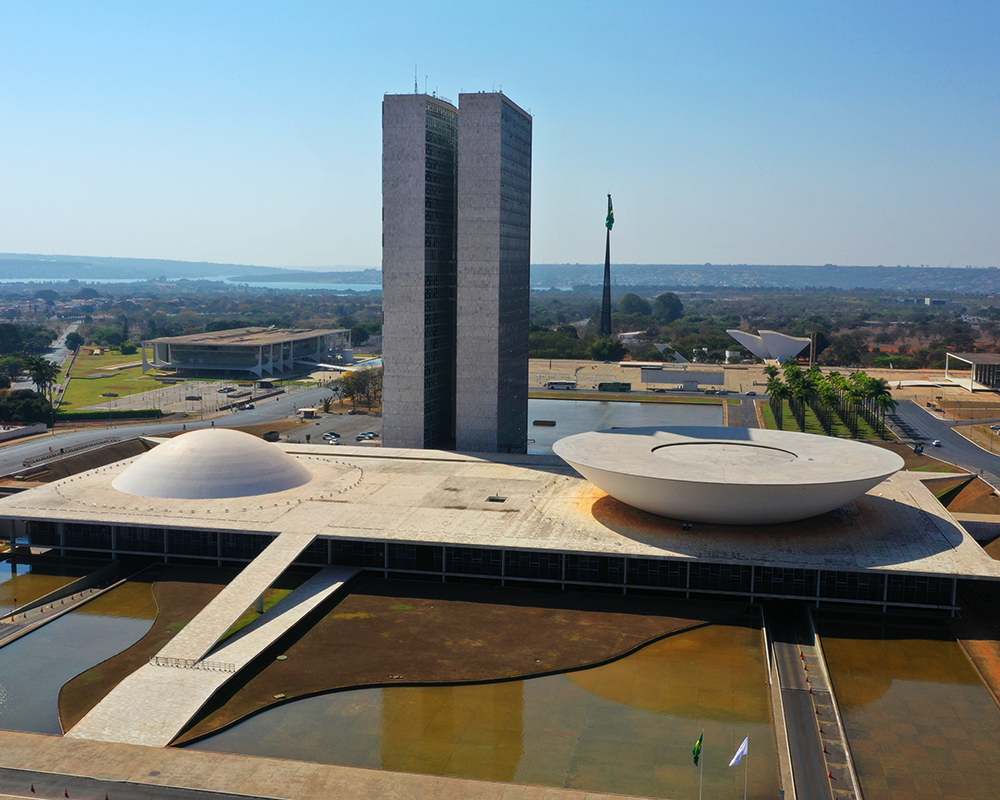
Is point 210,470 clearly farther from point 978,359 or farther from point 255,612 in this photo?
point 978,359

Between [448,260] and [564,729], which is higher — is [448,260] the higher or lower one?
the higher one

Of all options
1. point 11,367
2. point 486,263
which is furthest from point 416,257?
point 11,367

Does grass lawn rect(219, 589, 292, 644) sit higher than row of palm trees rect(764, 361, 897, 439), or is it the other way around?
row of palm trees rect(764, 361, 897, 439)

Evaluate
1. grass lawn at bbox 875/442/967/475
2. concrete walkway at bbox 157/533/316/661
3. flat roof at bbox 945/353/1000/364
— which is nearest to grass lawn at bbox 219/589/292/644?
concrete walkway at bbox 157/533/316/661

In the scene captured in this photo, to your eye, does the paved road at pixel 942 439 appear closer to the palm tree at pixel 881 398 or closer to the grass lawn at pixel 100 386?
the palm tree at pixel 881 398

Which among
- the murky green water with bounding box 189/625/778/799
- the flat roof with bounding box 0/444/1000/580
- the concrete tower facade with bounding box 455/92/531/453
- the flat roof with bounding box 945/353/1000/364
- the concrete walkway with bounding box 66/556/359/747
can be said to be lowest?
the murky green water with bounding box 189/625/778/799

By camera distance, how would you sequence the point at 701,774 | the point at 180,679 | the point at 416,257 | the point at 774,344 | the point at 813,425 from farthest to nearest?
the point at 774,344, the point at 813,425, the point at 416,257, the point at 180,679, the point at 701,774

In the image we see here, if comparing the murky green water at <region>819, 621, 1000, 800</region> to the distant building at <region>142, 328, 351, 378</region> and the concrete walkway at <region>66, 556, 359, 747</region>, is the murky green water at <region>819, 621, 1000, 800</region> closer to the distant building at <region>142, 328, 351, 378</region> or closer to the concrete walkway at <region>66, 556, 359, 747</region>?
the concrete walkway at <region>66, 556, 359, 747</region>
